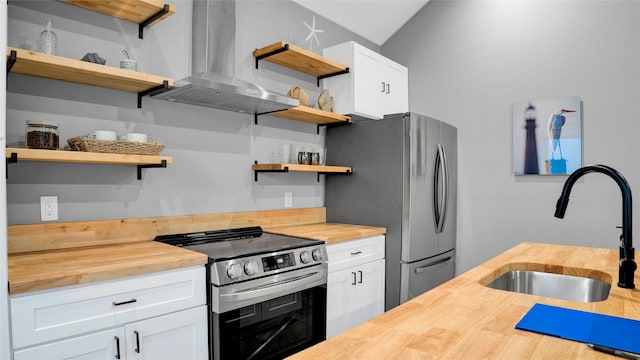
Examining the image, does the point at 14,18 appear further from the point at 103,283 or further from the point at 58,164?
the point at 103,283

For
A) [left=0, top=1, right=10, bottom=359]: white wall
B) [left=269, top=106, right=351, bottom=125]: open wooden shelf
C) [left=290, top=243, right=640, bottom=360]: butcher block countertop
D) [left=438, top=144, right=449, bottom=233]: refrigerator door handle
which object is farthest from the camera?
[left=438, top=144, right=449, bottom=233]: refrigerator door handle

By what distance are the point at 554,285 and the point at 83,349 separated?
199 centimetres

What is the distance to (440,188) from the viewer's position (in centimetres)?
347

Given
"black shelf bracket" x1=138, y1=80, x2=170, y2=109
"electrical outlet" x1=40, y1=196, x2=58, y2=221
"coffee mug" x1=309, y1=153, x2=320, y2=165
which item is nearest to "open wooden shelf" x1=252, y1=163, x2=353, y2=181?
"coffee mug" x1=309, y1=153, x2=320, y2=165

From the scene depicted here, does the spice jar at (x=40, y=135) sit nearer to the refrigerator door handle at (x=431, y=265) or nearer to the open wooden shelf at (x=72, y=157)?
the open wooden shelf at (x=72, y=157)

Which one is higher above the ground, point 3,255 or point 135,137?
point 135,137

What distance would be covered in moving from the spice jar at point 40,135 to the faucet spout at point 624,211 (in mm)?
2133

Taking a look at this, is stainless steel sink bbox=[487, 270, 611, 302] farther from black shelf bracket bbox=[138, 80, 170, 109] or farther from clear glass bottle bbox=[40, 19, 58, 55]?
clear glass bottle bbox=[40, 19, 58, 55]

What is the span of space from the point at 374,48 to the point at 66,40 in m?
3.15

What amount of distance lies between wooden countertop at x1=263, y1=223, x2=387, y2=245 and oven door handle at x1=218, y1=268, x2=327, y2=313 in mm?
258

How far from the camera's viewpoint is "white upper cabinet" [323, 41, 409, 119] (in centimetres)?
341

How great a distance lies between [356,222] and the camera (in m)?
3.45

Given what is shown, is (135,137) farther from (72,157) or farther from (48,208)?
(48,208)

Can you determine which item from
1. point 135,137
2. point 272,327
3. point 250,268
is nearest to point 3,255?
point 135,137
